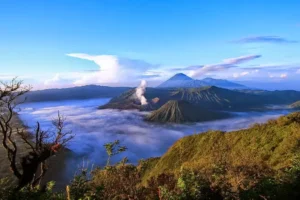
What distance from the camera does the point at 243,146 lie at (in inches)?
782

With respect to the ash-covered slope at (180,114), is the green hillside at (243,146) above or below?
above

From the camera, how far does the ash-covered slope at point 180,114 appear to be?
182 metres

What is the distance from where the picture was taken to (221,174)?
8883mm

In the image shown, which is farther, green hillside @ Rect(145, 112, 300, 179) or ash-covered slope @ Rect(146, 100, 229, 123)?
ash-covered slope @ Rect(146, 100, 229, 123)

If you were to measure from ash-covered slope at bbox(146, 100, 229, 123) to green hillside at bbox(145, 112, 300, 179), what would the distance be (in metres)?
155

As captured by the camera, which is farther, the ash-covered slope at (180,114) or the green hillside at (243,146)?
the ash-covered slope at (180,114)

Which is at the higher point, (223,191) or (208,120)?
(223,191)

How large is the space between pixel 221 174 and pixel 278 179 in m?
1.56

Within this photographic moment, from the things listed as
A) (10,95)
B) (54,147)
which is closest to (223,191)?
(54,147)

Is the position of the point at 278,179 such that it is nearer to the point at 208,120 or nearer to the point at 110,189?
the point at 110,189

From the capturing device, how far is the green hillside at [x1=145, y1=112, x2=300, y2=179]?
15.3 meters

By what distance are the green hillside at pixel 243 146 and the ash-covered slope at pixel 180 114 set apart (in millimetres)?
154855

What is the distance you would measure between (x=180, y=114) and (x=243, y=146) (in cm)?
16468

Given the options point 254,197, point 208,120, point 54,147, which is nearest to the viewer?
point 254,197
